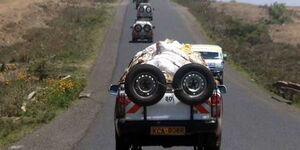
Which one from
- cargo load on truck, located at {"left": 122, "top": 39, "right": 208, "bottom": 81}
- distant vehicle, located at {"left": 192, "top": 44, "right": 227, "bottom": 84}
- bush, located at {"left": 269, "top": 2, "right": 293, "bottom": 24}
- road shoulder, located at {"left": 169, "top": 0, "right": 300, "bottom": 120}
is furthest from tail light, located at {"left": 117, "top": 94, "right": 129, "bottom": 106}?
bush, located at {"left": 269, "top": 2, "right": 293, "bottom": 24}

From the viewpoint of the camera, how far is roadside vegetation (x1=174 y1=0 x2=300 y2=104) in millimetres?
39222

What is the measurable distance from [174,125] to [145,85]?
2.87ft

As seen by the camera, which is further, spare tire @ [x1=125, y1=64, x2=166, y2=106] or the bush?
the bush

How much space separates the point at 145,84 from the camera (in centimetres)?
1219

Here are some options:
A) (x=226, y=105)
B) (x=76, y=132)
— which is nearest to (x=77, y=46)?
(x=226, y=105)

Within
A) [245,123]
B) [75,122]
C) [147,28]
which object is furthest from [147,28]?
[75,122]

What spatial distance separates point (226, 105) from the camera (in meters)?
26.5

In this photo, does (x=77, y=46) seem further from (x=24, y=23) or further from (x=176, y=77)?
(x=176, y=77)

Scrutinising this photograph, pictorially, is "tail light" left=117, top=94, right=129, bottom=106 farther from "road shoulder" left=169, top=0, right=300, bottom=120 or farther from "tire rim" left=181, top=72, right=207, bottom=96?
"road shoulder" left=169, top=0, right=300, bottom=120

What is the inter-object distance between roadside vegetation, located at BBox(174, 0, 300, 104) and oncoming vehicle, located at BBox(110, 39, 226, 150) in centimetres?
1723

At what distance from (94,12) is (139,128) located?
63414mm

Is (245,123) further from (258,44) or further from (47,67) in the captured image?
(258,44)

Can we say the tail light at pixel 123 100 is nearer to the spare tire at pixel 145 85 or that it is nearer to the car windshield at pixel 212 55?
the spare tire at pixel 145 85

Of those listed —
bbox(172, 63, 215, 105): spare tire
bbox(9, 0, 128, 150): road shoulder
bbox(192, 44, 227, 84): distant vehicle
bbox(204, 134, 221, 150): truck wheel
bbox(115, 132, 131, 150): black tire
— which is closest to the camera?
bbox(172, 63, 215, 105): spare tire
